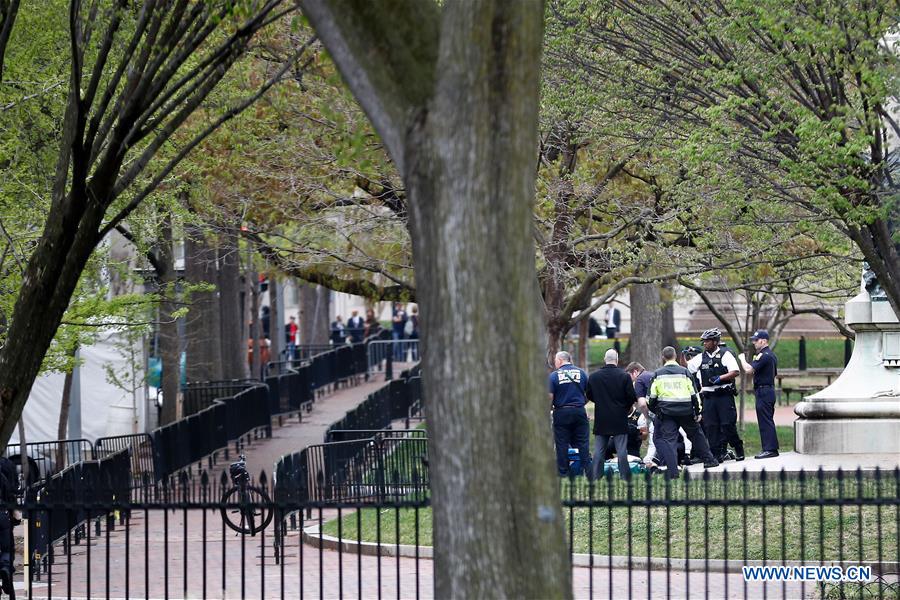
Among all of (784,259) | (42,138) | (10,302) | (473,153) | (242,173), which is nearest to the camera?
Answer: (473,153)

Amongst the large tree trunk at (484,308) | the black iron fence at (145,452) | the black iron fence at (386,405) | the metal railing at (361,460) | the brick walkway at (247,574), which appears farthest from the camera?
the black iron fence at (386,405)

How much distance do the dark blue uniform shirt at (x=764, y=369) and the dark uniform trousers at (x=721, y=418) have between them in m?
0.41

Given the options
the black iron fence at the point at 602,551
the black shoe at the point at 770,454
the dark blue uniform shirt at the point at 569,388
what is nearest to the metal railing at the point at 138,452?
the black iron fence at the point at 602,551

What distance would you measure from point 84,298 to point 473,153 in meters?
13.3

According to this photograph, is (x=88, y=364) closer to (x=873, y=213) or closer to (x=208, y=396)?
(x=208, y=396)

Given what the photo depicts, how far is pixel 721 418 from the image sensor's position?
17.2 m

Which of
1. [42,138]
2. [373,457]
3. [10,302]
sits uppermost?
[42,138]

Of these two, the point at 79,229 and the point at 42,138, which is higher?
the point at 42,138

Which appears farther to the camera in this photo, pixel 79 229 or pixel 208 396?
pixel 208 396

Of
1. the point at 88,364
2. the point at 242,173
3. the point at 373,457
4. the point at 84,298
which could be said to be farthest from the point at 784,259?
the point at 88,364

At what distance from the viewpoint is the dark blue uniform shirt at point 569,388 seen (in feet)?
53.4

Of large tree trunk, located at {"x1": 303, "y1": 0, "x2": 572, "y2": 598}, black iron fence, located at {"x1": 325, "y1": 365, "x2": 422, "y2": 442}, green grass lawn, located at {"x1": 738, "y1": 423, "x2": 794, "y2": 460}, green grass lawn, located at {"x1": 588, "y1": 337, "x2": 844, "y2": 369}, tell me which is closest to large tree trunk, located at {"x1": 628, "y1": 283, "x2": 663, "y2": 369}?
green grass lawn, located at {"x1": 738, "y1": 423, "x2": 794, "y2": 460}

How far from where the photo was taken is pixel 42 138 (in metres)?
14.2

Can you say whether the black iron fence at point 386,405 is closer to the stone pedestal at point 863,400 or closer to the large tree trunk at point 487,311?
the stone pedestal at point 863,400
